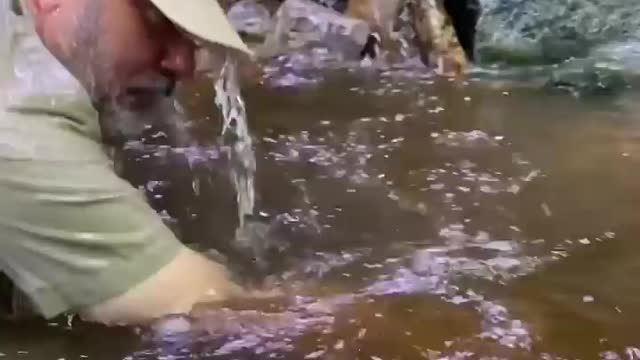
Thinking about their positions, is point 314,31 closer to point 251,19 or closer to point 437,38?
point 251,19

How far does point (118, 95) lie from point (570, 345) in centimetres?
63

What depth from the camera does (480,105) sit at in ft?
8.25

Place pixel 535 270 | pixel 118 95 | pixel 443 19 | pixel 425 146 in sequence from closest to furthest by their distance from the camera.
Result: pixel 118 95 < pixel 535 270 < pixel 425 146 < pixel 443 19

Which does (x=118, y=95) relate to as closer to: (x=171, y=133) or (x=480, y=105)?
(x=171, y=133)

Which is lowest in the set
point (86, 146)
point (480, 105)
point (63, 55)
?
point (480, 105)

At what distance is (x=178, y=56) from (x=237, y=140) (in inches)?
32.5

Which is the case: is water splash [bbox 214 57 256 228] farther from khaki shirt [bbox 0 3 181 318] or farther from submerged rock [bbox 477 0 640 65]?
submerged rock [bbox 477 0 640 65]

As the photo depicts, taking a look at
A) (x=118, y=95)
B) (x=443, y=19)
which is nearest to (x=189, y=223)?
(x=118, y=95)

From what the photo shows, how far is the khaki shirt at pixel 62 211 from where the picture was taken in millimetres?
1162

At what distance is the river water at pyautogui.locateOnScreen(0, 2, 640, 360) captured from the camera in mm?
1271

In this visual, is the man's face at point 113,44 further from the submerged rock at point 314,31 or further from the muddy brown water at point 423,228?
the submerged rock at point 314,31

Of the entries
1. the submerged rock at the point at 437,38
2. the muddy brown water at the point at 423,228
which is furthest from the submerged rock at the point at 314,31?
the muddy brown water at the point at 423,228

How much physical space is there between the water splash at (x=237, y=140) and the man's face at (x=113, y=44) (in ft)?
0.68

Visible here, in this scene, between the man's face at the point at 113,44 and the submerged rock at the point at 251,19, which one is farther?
the submerged rock at the point at 251,19
